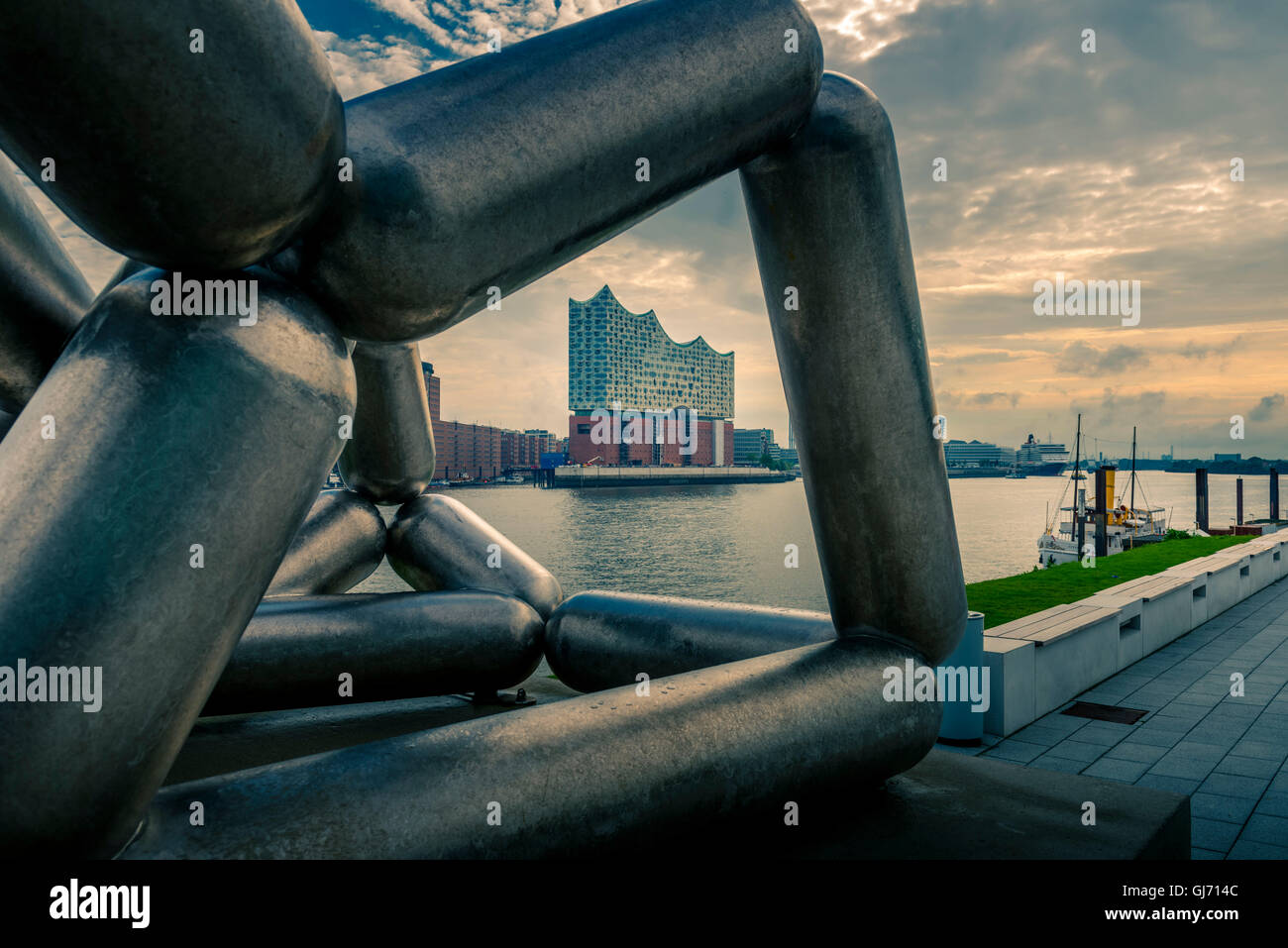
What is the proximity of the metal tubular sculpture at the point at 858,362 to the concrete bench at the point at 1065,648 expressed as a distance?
4996 millimetres

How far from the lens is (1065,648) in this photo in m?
9.40

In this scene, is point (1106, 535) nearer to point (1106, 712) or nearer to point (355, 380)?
point (1106, 712)

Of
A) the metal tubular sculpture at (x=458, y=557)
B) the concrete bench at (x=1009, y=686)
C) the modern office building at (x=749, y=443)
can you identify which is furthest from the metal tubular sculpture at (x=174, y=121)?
the modern office building at (x=749, y=443)

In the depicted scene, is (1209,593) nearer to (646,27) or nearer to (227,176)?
(646,27)

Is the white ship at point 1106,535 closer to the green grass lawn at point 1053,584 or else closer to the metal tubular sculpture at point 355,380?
the green grass lawn at point 1053,584

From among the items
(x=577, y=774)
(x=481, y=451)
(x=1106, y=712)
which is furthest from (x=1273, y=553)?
(x=481, y=451)

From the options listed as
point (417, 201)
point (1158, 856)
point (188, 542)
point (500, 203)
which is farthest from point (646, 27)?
point (1158, 856)

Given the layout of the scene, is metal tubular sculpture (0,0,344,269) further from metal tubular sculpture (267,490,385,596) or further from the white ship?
the white ship

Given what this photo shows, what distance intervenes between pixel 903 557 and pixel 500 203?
2413 mm

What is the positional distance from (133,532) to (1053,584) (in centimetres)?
1683

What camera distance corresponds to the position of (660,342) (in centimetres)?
16775

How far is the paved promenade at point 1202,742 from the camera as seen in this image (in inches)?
233

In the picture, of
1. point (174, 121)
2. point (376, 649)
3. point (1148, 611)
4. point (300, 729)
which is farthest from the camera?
point (1148, 611)

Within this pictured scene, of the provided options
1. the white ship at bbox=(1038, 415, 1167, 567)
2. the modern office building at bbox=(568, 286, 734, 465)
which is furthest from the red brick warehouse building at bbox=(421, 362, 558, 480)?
the white ship at bbox=(1038, 415, 1167, 567)
